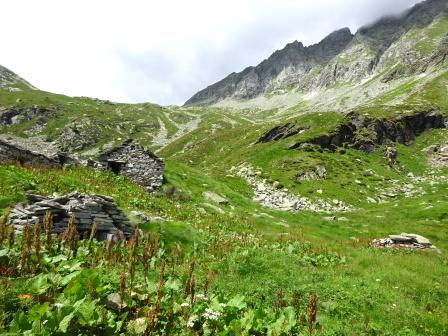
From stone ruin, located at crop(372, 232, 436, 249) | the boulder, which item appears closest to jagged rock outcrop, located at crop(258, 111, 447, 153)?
the boulder

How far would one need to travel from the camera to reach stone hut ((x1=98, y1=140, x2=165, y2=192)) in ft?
109

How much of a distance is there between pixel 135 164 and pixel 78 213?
752 inches

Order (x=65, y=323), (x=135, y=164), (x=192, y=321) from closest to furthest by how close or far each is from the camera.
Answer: (x=65, y=323) < (x=192, y=321) < (x=135, y=164)

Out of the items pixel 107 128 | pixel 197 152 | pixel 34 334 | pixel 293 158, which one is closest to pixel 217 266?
pixel 34 334

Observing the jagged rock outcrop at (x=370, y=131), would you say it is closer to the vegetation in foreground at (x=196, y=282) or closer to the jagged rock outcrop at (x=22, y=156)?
the vegetation in foreground at (x=196, y=282)

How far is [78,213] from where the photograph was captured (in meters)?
14.8

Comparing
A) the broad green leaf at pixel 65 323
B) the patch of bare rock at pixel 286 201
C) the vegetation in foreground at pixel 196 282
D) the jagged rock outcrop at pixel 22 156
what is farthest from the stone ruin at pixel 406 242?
the broad green leaf at pixel 65 323

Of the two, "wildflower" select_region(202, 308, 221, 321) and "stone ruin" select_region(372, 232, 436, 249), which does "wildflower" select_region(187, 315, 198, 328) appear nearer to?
"wildflower" select_region(202, 308, 221, 321)

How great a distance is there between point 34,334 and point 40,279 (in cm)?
207

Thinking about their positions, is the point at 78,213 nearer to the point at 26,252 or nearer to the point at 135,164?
the point at 26,252

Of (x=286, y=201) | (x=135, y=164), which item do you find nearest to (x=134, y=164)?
(x=135, y=164)

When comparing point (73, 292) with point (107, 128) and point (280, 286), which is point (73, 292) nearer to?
point (280, 286)

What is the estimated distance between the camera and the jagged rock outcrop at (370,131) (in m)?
74.1

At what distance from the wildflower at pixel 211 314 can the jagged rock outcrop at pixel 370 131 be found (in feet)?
213
